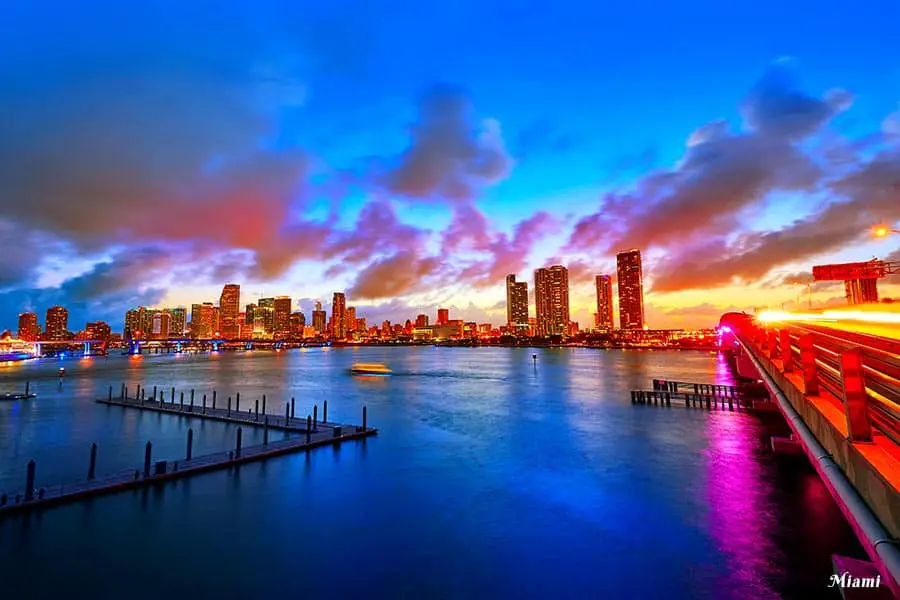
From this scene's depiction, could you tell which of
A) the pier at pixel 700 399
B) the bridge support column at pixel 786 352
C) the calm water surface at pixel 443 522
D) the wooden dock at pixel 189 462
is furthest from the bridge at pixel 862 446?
the pier at pixel 700 399

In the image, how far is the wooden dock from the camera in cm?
2289

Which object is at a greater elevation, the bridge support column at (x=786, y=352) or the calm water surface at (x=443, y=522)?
the bridge support column at (x=786, y=352)

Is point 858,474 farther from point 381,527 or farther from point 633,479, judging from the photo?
point 633,479

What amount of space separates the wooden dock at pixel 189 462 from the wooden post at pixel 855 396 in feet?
98.7

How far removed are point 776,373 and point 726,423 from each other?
35.1 meters

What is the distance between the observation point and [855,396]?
21.3 feet

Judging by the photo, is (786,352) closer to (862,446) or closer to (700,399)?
(862,446)

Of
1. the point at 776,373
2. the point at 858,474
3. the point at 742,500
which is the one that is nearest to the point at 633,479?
the point at 742,500

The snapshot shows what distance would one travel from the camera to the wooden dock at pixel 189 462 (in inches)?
901

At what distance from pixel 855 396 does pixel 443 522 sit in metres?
19.4

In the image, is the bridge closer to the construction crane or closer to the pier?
the pier

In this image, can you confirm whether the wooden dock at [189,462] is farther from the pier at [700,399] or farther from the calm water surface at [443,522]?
the pier at [700,399]

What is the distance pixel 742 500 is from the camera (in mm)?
24516

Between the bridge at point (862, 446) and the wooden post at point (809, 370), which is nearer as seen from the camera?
the bridge at point (862, 446)
